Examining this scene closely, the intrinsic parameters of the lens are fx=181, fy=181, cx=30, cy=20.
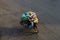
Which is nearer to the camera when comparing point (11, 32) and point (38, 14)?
point (11, 32)

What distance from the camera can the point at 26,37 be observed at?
4.14 metres

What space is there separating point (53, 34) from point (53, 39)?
0.59 ft

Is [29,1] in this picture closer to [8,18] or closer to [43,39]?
[8,18]

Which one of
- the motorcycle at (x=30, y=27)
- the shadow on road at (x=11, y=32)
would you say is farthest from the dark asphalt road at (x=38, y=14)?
the motorcycle at (x=30, y=27)

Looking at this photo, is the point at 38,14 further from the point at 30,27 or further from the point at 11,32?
the point at 11,32

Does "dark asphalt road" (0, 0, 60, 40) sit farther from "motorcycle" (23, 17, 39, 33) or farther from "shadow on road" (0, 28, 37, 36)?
"motorcycle" (23, 17, 39, 33)

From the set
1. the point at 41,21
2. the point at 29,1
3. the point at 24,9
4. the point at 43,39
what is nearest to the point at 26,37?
the point at 43,39

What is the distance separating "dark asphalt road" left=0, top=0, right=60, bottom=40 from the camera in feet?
13.7

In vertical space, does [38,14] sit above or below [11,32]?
above

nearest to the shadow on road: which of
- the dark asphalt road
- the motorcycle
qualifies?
the dark asphalt road

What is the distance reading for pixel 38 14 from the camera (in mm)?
4902

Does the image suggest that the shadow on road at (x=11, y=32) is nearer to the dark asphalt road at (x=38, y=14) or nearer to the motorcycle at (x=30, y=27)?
the dark asphalt road at (x=38, y=14)

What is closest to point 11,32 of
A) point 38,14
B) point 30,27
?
point 30,27

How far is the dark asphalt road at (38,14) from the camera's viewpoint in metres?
4.18
